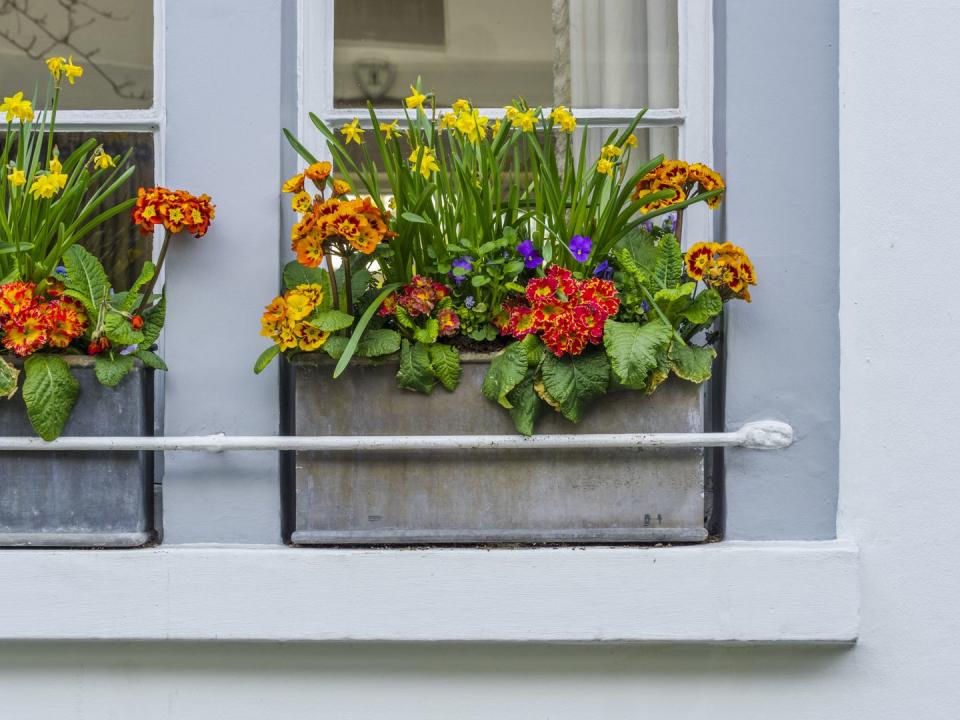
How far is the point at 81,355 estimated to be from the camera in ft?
5.21

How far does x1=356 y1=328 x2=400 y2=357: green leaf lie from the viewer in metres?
1.54

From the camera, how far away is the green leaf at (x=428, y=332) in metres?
1.54

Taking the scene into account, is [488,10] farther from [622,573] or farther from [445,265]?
[622,573]

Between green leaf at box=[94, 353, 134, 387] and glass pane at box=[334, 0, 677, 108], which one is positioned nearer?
green leaf at box=[94, 353, 134, 387]

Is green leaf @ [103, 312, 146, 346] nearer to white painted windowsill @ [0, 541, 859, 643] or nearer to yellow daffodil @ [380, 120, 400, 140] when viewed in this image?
white painted windowsill @ [0, 541, 859, 643]

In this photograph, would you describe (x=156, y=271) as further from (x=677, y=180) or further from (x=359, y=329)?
(x=677, y=180)

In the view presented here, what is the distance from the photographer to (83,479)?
159cm

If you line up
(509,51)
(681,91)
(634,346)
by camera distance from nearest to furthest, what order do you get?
(634,346) → (681,91) → (509,51)

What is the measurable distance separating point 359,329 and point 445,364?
0.15m

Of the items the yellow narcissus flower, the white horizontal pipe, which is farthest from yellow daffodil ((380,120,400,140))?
the white horizontal pipe

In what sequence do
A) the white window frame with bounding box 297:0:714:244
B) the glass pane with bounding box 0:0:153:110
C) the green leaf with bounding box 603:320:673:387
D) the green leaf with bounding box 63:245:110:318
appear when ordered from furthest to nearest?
the glass pane with bounding box 0:0:153:110, the white window frame with bounding box 297:0:714:244, the green leaf with bounding box 63:245:110:318, the green leaf with bounding box 603:320:673:387

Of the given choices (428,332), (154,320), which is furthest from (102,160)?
(428,332)

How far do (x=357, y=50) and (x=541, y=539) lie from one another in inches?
39.2

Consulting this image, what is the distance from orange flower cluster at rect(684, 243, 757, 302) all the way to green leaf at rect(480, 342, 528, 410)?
308 millimetres
